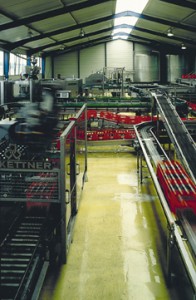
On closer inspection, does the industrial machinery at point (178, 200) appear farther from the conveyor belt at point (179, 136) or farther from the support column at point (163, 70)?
the support column at point (163, 70)

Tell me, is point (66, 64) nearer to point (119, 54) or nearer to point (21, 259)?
point (119, 54)

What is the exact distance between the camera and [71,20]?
16.0m

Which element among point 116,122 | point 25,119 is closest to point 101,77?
point 116,122

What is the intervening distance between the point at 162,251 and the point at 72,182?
58.8 inches

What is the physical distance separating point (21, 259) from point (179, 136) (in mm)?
3954

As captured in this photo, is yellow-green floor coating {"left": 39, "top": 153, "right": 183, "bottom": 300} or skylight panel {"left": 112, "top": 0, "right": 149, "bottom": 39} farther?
skylight panel {"left": 112, "top": 0, "right": 149, "bottom": 39}

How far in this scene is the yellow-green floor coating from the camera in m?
3.39

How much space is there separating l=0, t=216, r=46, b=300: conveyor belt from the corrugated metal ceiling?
823 cm

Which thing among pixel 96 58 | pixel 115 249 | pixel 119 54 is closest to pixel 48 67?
pixel 96 58

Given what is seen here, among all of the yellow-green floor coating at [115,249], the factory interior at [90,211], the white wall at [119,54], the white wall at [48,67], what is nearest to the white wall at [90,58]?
the white wall at [119,54]

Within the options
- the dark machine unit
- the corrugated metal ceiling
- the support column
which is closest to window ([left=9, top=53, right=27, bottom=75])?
the corrugated metal ceiling

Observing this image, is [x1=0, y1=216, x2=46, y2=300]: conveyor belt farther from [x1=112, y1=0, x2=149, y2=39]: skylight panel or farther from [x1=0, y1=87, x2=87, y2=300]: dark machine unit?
[x1=112, y1=0, x2=149, y2=39]: skylight panel

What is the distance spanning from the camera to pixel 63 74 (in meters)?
28.3

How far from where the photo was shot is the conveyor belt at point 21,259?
3106 millimetres
